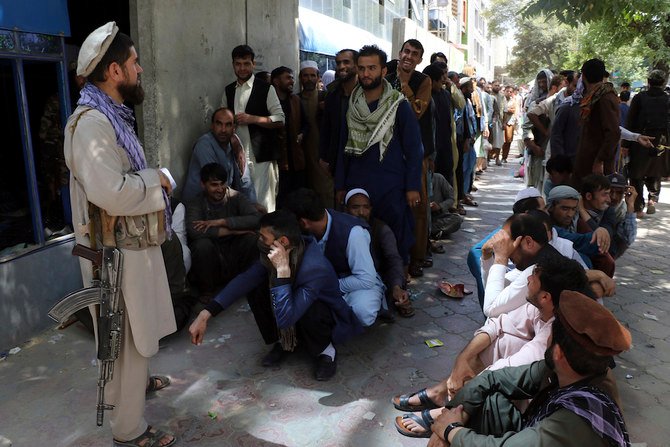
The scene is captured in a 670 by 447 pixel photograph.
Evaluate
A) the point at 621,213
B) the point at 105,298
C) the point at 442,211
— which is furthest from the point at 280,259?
the point at 442,211

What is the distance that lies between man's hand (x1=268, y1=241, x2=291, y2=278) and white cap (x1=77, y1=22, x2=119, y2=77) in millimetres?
1268

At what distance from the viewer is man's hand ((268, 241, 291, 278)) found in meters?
3.05

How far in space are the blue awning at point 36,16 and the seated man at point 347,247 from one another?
6.87 feet

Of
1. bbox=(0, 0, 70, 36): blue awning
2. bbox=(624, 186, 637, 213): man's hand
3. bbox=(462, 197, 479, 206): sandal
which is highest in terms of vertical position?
bbox=(0, 0, 70, 36): blue awning

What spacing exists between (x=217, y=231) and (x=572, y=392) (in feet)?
10.9

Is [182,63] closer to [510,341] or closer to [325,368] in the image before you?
[325,368]

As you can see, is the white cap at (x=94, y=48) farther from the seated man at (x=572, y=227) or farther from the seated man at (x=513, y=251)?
the seated man at (x=572, y=227)

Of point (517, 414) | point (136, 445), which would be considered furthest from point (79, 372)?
point (517, 414)

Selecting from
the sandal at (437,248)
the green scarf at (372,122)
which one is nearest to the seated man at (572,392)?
the green scarf at (372,122)

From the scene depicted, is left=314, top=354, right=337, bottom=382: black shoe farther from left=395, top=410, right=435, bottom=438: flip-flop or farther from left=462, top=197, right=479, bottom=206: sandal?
left=462, top=197, right=479, bottom=206: sandal

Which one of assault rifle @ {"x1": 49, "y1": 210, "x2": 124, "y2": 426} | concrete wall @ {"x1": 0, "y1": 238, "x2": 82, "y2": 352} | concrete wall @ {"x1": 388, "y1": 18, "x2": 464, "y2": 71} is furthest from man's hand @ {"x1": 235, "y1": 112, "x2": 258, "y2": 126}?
concrete wall @ {"x1": 388, "y1": 18, "x2": 464, "y2": 71}

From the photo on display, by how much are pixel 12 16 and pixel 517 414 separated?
376 centimetres

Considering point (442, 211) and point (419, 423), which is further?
point (442, 211)

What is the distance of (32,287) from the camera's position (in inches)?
152
